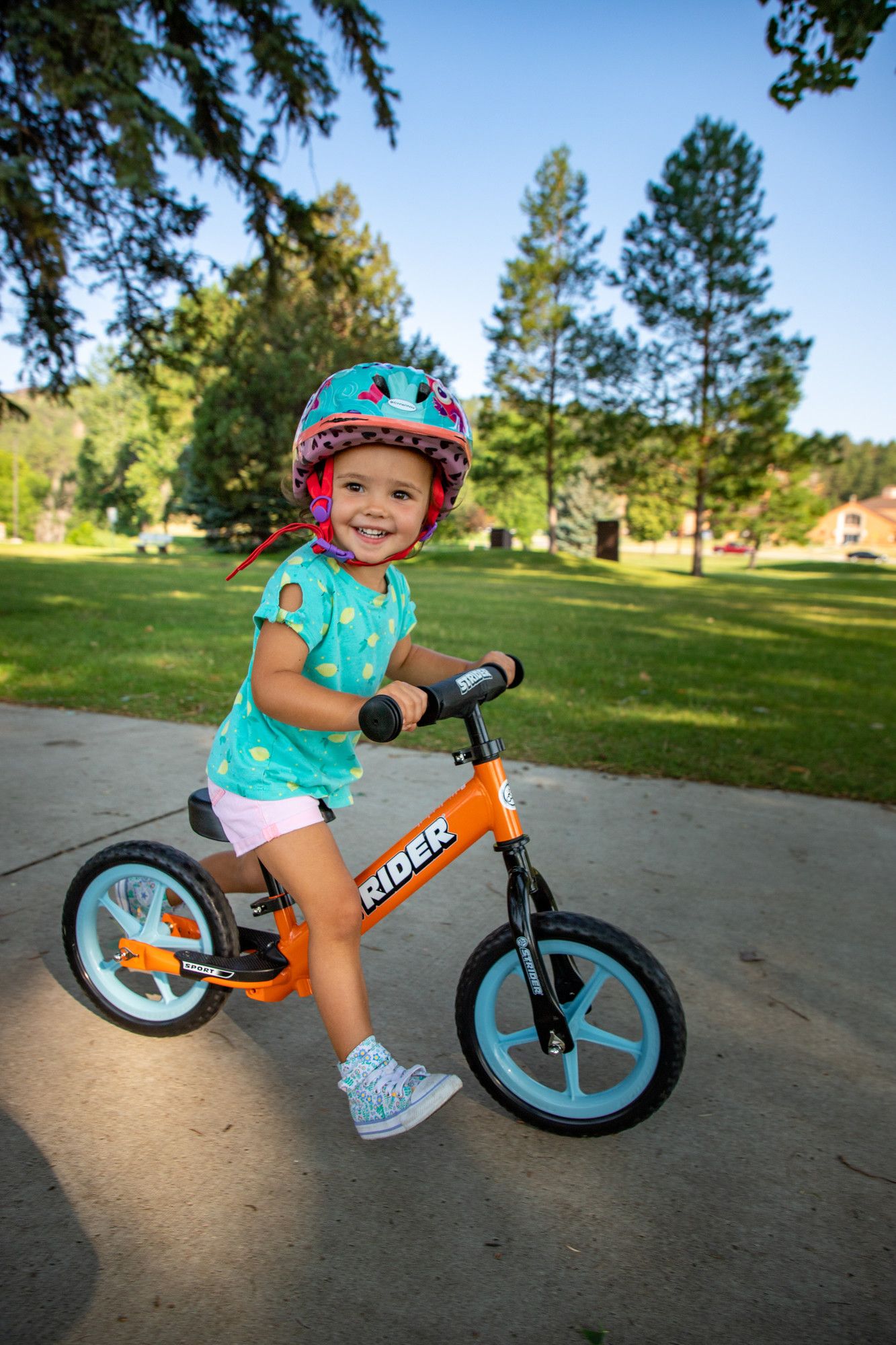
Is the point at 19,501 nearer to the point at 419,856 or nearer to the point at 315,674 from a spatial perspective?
the point at 315,674

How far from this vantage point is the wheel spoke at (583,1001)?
2.07 m

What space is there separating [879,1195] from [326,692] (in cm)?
159

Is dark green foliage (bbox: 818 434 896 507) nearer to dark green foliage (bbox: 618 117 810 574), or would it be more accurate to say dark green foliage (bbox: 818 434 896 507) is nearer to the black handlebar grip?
dark green foliage (bbox: 618 117 810 574)

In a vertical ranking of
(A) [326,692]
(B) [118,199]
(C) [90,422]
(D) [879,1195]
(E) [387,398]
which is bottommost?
(D) [879,1195]

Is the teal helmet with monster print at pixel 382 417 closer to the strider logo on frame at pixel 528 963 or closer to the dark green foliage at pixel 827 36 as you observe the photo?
the strider logo on frame at pixel 528 963

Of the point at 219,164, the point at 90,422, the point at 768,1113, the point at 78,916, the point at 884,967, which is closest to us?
the point at 768,1113

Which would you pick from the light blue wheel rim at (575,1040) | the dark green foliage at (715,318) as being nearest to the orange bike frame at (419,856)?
the light blue wheel rim at (575,1040)

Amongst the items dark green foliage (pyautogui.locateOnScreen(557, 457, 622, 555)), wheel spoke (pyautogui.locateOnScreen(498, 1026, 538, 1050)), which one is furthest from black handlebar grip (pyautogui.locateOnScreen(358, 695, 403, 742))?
dark green foliage (pyautogui.locateOnScreen(557, 457, 622, 555))

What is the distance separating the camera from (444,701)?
6.08 feet

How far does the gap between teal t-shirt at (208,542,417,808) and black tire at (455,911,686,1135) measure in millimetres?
574

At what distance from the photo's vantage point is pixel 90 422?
6681cm

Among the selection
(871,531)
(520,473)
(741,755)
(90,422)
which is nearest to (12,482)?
(90,422)

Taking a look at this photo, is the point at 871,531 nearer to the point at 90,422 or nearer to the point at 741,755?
the point at 90,422

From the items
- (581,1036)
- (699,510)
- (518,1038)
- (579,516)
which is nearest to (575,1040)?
(581,1036)
